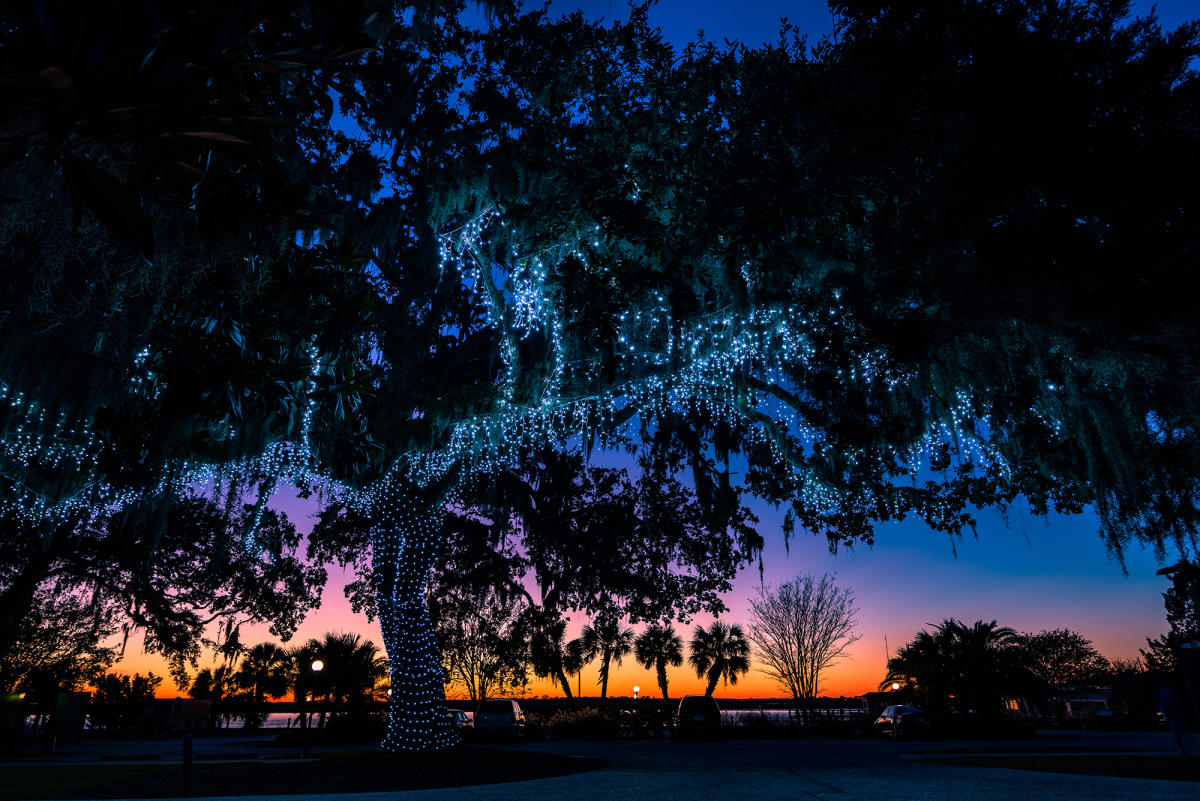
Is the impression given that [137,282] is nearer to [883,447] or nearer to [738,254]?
[738,254]

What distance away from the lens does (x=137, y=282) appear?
3.68 metres

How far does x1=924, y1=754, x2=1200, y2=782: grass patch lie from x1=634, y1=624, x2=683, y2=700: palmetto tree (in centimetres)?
1921

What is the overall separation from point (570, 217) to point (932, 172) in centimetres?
406

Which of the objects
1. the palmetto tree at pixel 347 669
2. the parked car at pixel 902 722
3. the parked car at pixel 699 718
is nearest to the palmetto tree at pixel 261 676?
the palmetto tree at pixel 347 669

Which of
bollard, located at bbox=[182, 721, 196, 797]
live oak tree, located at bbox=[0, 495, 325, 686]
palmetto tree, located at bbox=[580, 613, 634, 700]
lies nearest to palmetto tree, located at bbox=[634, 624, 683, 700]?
palmetto tree, located at bbox=[580, 613, 634, 700]

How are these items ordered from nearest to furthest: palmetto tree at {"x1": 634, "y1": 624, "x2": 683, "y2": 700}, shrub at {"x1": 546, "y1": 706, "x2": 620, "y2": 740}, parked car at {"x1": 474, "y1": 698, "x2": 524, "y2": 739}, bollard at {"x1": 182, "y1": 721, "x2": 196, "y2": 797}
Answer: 1. bollard at {"x1": 182, "y1": 721, "x2": 196, "y2": 797}
2. parked car at {"x1": 474, "y1": 698, "x2": 524, "y2": 739}
3. shrub at {"x1": 546, "y1": 706, "x2": 620, "y2": 740}
4. palmetto tree at {"x1": 634, "y1": 624, "x2": 683, "y2": 700}

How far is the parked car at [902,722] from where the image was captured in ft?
75.6

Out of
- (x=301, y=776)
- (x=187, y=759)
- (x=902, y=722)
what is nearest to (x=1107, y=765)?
(x=301, y=776)

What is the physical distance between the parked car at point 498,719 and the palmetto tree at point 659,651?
11.5 meters

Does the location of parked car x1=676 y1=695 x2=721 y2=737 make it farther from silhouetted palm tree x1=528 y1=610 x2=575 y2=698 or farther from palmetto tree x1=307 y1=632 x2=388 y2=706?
palmetto tree x1=307 y1=632 x2=388 y2=706

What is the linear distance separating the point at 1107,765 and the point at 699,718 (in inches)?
486

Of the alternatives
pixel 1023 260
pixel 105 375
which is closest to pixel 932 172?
pixel 1023 260

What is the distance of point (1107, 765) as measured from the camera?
10367 millimetres

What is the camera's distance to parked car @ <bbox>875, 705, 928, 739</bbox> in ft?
75.6
